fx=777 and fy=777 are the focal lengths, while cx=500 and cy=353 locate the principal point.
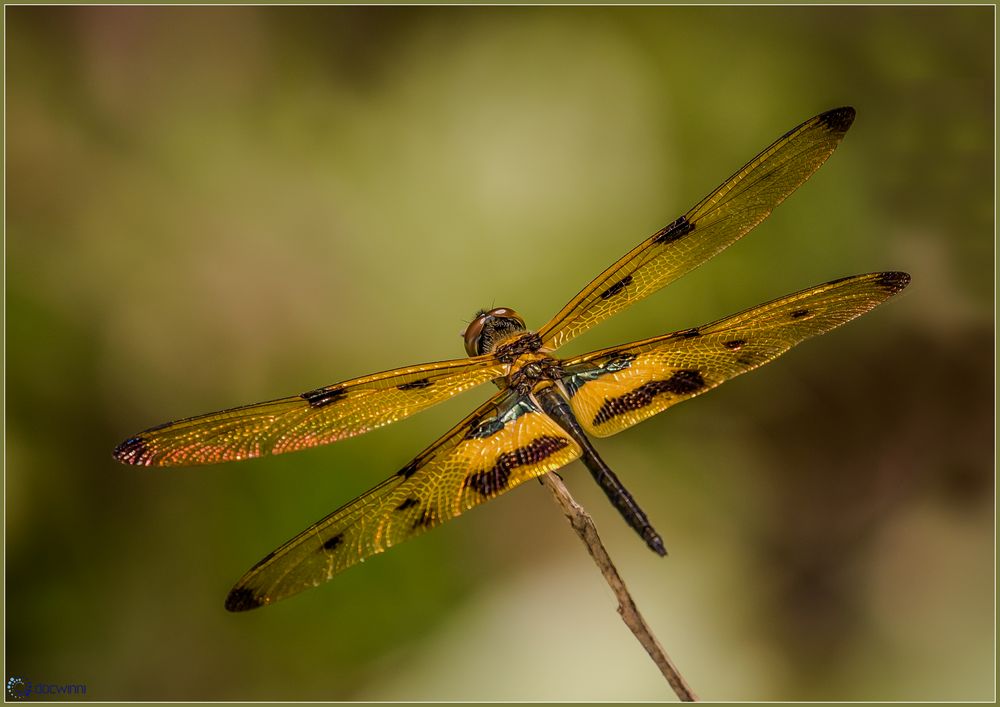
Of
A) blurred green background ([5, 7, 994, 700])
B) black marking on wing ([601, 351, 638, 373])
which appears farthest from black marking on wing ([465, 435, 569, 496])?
blurred green background ([5, 7, 994, 700])

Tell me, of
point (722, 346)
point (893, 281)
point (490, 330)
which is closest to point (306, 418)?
point (490, 330)

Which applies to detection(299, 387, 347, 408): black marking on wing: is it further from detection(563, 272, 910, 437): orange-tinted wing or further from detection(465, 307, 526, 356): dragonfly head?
detection(563, 272, 910, 437): orange-tinted wing

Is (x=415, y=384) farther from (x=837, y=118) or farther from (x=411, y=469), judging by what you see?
(x=837, y=118)

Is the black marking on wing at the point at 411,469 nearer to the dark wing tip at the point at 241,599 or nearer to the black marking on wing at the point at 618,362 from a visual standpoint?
the dark wing tip at the point at 241,599

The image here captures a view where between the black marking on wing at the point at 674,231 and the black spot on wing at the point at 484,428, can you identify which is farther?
the black marking on wing at the point at 674,231

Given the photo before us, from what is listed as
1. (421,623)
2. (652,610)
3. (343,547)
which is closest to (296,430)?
(343,547)

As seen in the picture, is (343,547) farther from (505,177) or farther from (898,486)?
(898,486)

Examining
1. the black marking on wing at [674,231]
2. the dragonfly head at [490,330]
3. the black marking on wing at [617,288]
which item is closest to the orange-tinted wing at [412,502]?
the dragonfly head at [490,330]

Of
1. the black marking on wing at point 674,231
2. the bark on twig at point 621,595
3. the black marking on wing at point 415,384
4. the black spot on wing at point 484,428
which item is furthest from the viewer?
the black marking on wing at point 674,231
